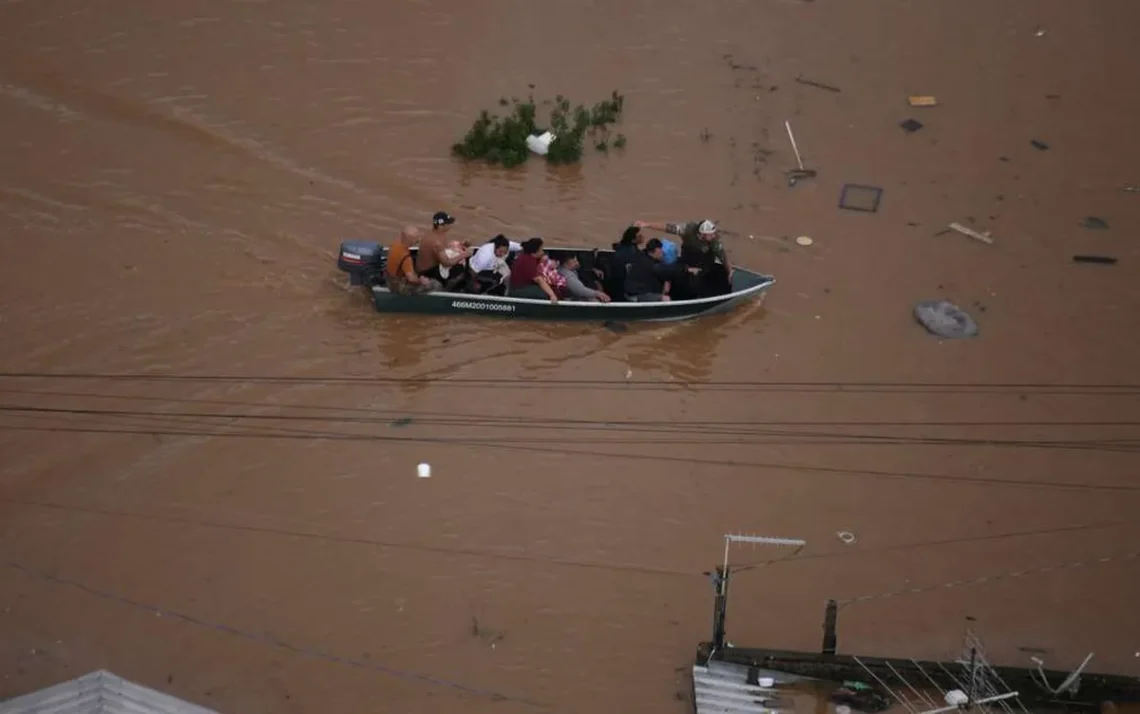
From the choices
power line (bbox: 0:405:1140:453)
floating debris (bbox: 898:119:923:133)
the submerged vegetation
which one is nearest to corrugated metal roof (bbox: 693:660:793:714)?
power line (bbox: 0:405:1140:453)

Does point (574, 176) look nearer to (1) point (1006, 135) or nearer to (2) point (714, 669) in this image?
(1) point (1006, 135)

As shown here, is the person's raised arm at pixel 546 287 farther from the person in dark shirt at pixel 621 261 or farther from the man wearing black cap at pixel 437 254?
the man wearing black cap at pixel 437 254

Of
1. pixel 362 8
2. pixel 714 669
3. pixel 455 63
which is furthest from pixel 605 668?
pixel 362 8

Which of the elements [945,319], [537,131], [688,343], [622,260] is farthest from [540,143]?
[945,319]

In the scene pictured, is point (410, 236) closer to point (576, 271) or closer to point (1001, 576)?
point (576, 271)

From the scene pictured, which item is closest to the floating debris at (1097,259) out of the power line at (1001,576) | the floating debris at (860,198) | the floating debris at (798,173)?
the floating debris at (860,198)

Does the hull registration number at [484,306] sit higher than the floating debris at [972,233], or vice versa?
the floating debris at [972,233]
